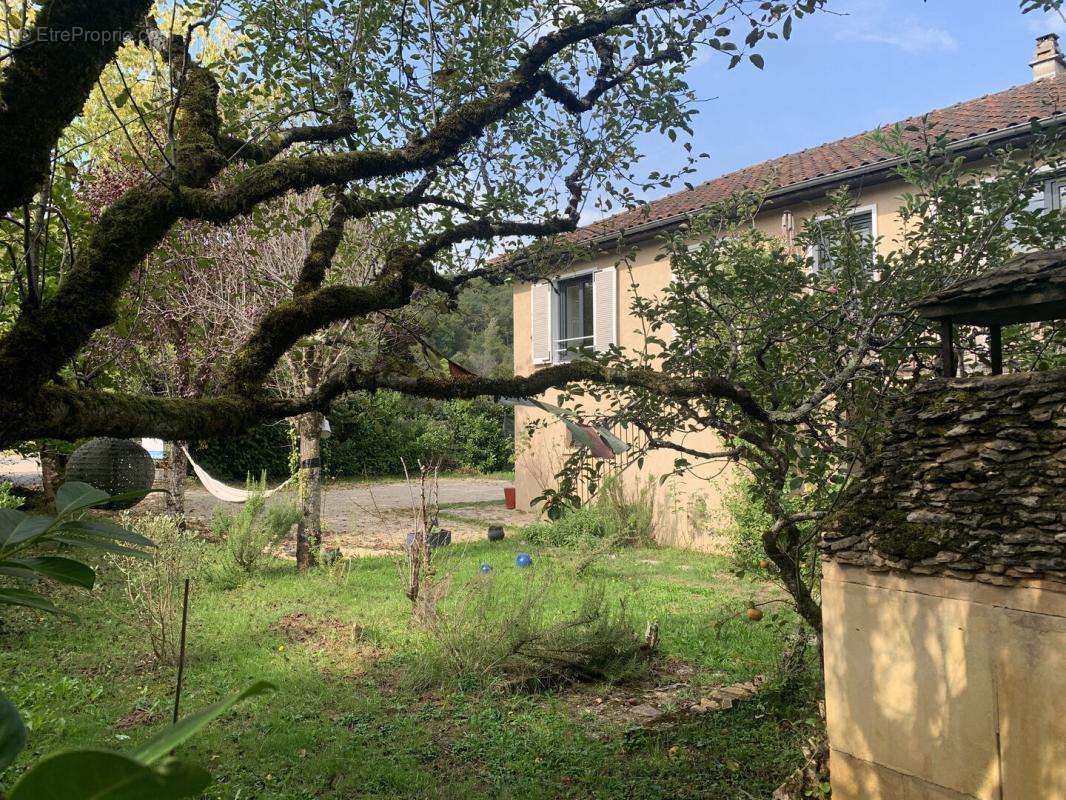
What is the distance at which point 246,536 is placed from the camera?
9.26m

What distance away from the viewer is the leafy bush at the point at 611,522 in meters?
11.3

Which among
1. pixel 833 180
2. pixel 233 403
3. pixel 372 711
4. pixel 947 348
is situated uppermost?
pixel 833 180

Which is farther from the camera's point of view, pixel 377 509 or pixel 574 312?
pixel 377 509

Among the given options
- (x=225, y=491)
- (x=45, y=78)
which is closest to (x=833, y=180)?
(x=225, y=491)

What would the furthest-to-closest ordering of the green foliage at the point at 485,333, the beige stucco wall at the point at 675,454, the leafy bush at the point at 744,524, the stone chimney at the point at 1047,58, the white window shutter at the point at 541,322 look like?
the green foliage at the point at 485,333
the white window shutter at the point at 541,322
the stone chimney at the point at 1047,58
the beige stucco wall at the point at 675,454
the leafy bush at the point at 744,524

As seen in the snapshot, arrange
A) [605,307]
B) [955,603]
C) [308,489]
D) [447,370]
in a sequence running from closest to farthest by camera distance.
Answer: [955,603], [447,370], [308,489], [605,307]

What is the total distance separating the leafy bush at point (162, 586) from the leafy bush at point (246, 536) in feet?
5.13

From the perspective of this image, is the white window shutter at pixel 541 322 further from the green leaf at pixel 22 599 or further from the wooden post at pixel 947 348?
the green leaf at pixel 22 599

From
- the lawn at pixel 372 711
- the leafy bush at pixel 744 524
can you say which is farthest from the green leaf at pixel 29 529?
the leafy bush at pixel 744 524

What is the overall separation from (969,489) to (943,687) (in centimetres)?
80

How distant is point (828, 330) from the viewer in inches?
169

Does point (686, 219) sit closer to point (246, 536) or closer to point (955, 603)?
point (246, 536)

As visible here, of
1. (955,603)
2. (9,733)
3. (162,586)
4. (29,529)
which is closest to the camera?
(9,733)

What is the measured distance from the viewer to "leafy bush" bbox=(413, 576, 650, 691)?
583 cm
